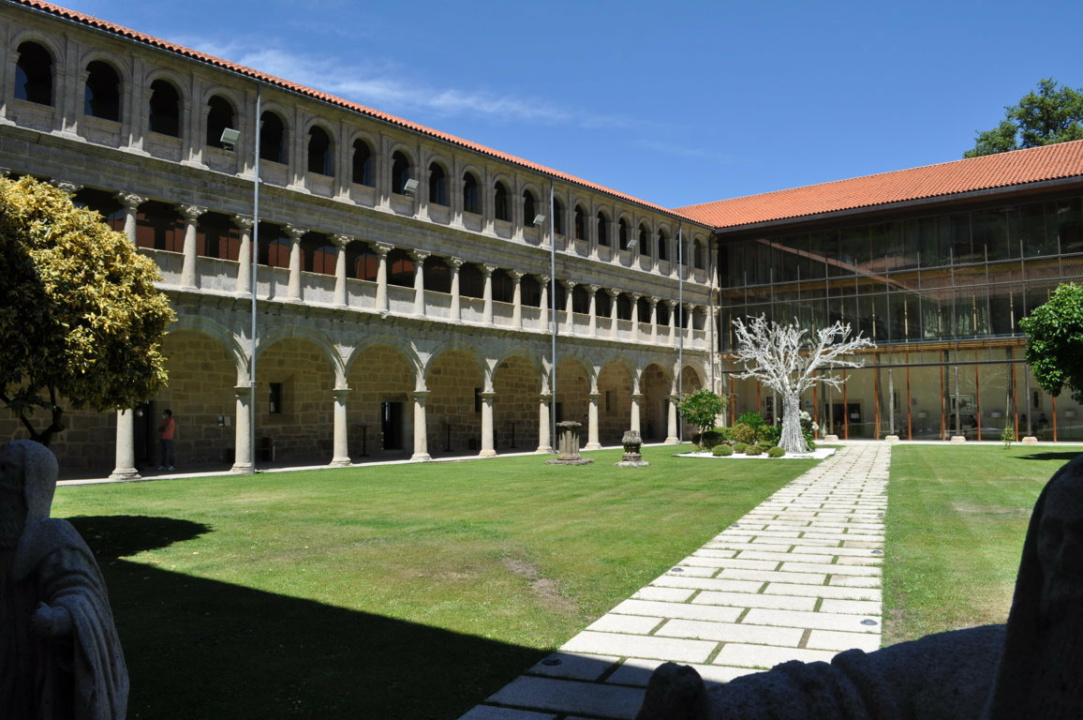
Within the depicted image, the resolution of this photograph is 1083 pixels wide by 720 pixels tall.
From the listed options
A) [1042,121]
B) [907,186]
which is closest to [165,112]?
[907,186]

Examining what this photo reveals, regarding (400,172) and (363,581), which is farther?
(400,172)

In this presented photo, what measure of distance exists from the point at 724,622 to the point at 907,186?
35062mm

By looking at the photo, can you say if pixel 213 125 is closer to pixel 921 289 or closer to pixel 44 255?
pixel 44 255

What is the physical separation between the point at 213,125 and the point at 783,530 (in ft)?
59.6

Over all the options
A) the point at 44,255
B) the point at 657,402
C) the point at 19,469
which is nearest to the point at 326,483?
the point at 44,255

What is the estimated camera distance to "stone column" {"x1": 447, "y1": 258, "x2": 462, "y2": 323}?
25.5m

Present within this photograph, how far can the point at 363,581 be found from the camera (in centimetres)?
716

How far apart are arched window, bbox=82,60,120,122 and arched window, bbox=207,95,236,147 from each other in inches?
85.9

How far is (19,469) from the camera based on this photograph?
8.64ft

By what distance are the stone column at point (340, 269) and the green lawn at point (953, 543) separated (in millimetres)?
14998

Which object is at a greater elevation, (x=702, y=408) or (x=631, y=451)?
(x=702, y=408)

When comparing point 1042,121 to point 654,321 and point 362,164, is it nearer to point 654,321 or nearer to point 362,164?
point 654,321

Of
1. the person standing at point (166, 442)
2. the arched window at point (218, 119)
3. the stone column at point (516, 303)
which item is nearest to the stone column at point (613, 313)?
the stone column at point (516, 303)

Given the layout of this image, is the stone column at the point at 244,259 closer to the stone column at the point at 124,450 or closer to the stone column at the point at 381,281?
the stone column at the point at 381,281
